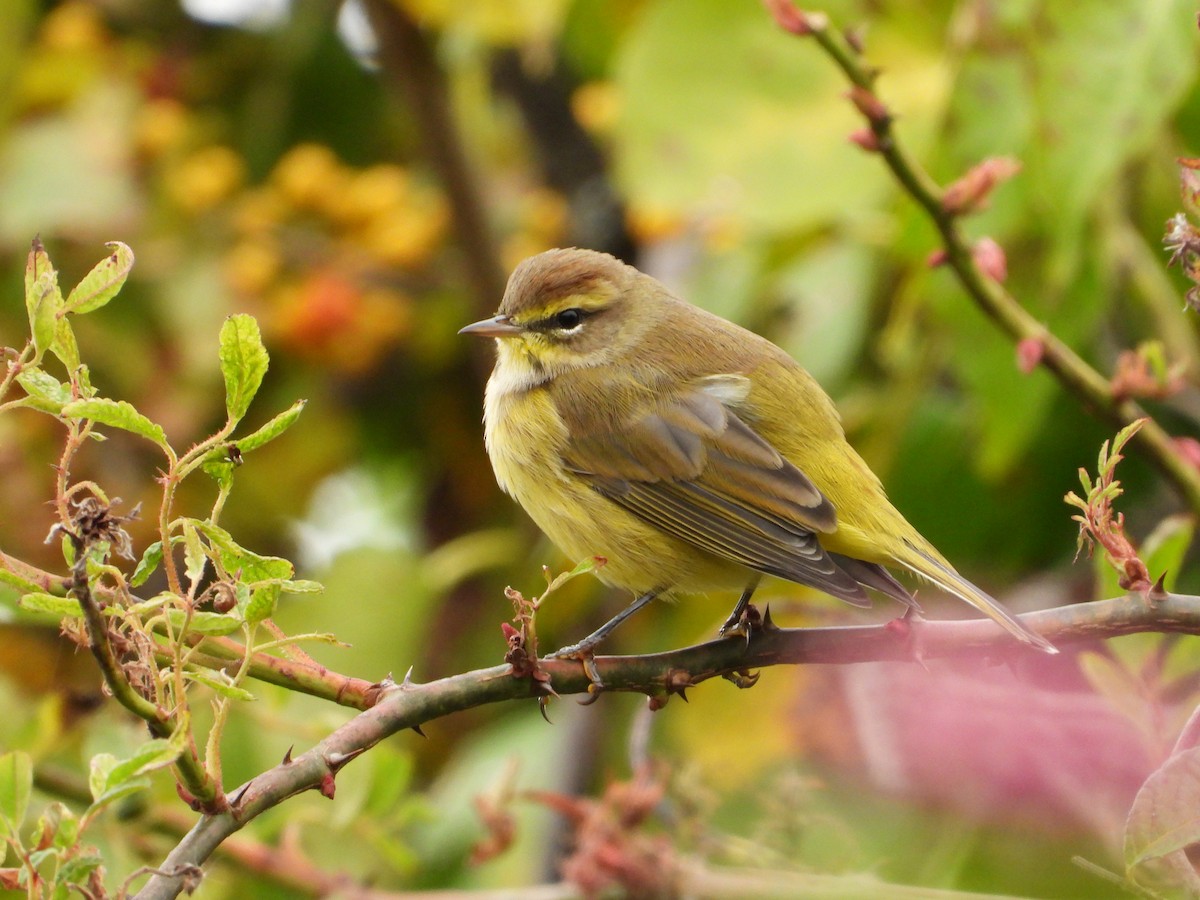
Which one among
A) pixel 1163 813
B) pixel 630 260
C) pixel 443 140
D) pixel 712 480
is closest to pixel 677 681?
pixel 1163 813

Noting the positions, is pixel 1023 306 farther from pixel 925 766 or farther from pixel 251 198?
pixel 251 198

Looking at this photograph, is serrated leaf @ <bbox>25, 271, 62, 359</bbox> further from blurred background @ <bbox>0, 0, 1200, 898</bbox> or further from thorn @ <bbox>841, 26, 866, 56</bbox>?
thorn @ <bbox>841, 26, 866, 56</bbox>

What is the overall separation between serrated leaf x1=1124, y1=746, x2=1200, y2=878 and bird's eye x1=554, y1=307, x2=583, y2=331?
2.16 metres

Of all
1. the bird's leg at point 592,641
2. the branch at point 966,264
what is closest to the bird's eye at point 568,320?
the bird's leg at point 592,641

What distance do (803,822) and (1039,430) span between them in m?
1.26

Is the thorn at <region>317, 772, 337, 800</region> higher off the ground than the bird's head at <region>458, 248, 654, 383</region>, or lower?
higher

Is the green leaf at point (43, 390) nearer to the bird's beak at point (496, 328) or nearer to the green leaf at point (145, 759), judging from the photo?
the green leaf at point (145, 759)

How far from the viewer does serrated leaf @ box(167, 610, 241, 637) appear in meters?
1.17

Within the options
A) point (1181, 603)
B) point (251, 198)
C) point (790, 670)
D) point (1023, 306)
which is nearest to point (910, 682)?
point (1181, 603)

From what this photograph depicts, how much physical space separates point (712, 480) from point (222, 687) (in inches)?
66.1

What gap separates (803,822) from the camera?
86.9 inches

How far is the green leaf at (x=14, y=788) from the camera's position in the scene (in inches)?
46.8

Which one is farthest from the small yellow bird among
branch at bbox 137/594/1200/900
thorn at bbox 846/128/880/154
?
thorn at bbox 846/128/880/154

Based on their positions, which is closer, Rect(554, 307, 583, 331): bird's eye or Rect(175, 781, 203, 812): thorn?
Rect(175, 781, 203, 812): thorn
